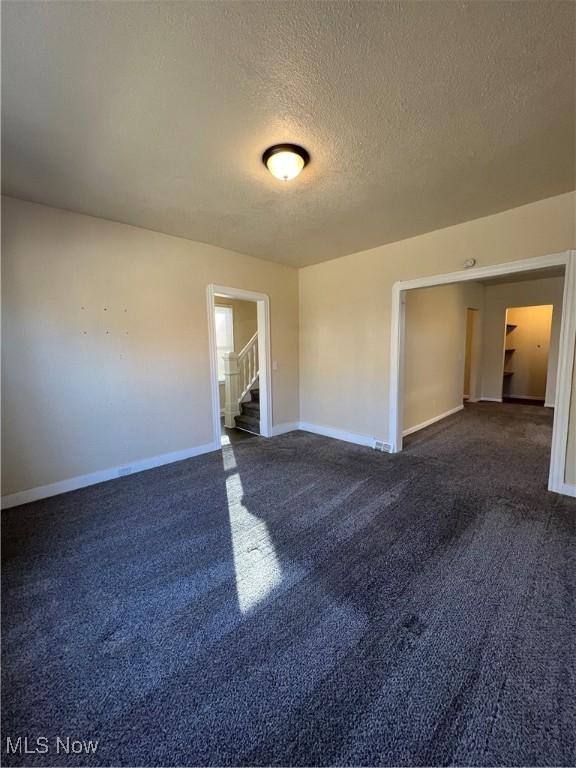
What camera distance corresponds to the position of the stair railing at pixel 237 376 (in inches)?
223

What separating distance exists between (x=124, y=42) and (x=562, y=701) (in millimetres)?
3323

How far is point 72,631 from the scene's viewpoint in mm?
1544

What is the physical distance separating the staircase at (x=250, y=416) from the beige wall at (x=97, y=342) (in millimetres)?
1245

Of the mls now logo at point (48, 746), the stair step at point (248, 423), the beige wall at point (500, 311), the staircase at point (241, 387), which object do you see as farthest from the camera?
the beige wall at point (500, 311)

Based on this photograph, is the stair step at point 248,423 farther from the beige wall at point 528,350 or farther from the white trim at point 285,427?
the beige wall at point 528,350

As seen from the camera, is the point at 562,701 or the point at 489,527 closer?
the point at 562,701

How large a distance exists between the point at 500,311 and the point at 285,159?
7.36 meters

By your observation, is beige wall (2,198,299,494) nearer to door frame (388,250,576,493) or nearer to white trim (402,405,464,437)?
door frame (388,250,576,493)

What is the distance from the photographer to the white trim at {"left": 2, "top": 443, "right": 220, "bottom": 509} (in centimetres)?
284

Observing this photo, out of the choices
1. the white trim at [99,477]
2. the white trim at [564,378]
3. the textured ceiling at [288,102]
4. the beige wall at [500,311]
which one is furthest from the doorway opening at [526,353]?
the white trim at [99,477]

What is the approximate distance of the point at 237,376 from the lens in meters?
5.74

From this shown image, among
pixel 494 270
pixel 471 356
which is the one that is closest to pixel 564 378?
pixel 494 270

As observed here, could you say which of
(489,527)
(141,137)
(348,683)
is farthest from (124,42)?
(489,527)

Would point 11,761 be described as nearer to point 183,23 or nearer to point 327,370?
point 183,23
